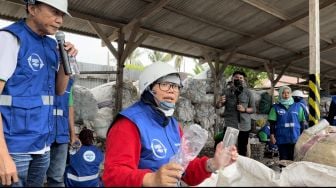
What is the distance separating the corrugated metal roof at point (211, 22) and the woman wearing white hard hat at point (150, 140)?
410 cm

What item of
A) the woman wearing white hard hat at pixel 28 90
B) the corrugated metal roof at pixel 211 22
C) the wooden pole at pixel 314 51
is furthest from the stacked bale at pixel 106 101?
the woman wearing white hard hat at pixel 28 90

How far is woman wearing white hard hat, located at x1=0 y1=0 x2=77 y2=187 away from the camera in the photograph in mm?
1850

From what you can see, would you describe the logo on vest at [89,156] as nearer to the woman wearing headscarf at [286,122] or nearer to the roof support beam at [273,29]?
the woman wearing headscarf at [286,122]

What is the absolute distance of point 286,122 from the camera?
589cm

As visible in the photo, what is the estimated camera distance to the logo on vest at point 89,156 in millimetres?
3867

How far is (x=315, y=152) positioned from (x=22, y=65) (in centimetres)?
263

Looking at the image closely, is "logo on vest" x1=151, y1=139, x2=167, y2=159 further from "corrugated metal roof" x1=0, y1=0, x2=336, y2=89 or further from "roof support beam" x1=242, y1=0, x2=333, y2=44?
"roof support beam" x1=242, y1=0, x2=333, y2=44

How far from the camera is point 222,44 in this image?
906 cm

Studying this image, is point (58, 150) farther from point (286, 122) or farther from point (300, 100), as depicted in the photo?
point (300, 100)

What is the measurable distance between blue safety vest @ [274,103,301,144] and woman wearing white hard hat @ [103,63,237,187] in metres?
4.12

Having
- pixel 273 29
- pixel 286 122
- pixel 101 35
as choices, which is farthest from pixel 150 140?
pixel 273 29

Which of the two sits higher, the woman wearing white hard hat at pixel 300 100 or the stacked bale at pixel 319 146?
the woman wearing white hard hat at pixel 300 100

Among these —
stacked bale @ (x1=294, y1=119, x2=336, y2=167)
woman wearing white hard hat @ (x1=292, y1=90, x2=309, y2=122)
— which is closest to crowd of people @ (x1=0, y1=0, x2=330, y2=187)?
stacked bale @ (x1=294, y1=119, x2=336, y2=167)

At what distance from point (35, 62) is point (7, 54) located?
19 centimetres
